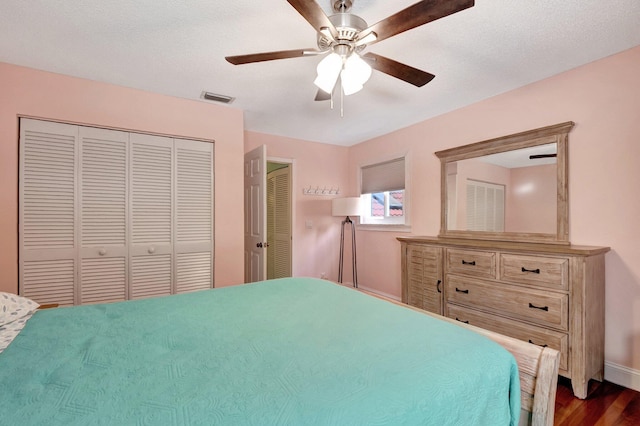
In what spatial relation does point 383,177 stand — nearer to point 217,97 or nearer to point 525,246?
point 525,246

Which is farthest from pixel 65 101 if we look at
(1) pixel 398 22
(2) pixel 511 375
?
(2) pixel 511 375

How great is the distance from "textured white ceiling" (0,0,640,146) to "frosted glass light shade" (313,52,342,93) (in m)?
0.36

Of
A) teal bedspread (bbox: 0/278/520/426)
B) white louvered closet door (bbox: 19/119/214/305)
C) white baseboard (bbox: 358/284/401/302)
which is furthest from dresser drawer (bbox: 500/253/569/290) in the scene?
A: white louvered closet door (bbox: 19/119/214/305)

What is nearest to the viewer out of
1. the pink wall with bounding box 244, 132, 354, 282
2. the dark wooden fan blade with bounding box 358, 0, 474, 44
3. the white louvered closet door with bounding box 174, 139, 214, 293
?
the dark wooden fan blade with bounding box 358, 0, 474, 44

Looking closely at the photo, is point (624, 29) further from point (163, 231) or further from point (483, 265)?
point (163, 231)

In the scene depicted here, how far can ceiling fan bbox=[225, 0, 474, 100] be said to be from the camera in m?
1.18

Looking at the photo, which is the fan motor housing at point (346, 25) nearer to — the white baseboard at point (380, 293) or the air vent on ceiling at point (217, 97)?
the air vent on ceiling at point (217, 97)

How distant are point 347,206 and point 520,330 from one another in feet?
7.97

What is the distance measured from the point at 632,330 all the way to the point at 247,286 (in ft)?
9.02

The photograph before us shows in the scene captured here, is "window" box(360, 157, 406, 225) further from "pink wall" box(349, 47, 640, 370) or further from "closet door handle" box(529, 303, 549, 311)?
"closet door handle" box(529, 303, 549, 311)

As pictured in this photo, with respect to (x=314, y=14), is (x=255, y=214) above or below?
below

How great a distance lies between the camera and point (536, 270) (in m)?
2.13

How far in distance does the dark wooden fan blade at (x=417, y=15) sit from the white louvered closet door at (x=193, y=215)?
2.22 meters

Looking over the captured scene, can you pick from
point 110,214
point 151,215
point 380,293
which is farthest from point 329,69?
point 380,293
